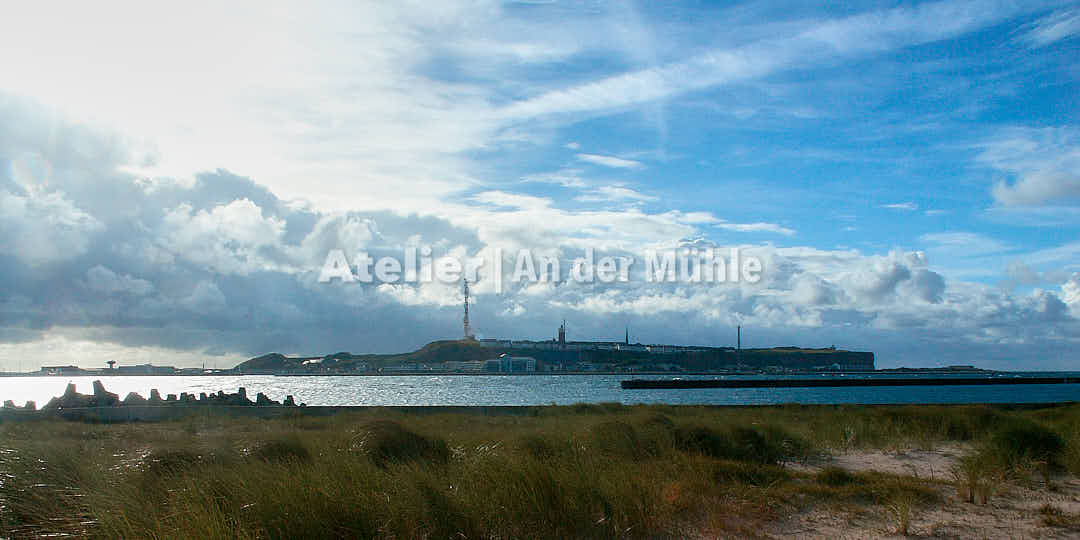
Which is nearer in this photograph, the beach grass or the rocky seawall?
the beach grass

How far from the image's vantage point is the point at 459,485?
30.1ft

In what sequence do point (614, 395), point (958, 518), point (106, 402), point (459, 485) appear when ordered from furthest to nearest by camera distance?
point (614, 395)
point (106, 402)
point (958, 518)
point (459, 485)

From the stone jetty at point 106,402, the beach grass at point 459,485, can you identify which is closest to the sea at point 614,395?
the stone jetty at point 106,402

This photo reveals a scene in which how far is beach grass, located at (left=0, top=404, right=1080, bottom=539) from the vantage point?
782cm

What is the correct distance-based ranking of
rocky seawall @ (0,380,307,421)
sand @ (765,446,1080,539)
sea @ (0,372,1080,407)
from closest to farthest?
sand @ (765,446,1080,539) < rocky seawall @ (0,380,307,421) < sea @ (0,372,1080,407)

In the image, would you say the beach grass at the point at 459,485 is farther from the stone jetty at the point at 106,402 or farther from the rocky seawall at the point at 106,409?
the stone jetty at the point at 106,402

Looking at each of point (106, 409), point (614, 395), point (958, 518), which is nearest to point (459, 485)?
point (958, 518)

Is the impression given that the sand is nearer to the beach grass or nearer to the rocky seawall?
the beach grass

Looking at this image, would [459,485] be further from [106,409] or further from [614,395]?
[614,395]

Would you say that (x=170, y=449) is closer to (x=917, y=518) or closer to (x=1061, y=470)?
(x=917, y=518)

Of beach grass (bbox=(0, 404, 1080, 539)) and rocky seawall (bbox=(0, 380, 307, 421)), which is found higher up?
beach grass (bbox=(0, 404, 1080, 539))

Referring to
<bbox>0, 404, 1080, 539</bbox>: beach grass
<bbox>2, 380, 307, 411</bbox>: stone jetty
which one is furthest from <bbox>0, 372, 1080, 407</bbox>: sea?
<bbox>0, 404, 1080, 539</bbox>: beach grass

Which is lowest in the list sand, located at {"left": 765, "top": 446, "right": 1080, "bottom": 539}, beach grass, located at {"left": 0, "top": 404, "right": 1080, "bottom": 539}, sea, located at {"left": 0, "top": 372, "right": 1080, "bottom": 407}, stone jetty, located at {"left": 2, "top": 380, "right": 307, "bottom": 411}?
sea, located at {"left": 0, "top": 372, "right": 1080, "bottom": 407}

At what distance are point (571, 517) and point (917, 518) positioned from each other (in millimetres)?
4857
